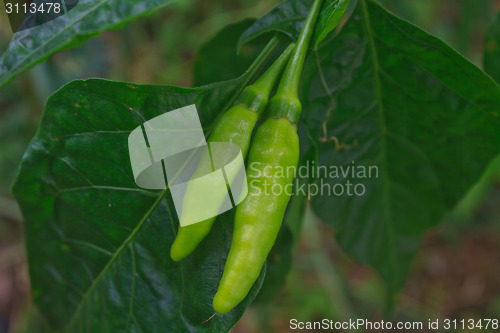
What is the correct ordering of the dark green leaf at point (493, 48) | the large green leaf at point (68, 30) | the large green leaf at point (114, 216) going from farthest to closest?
the dark green leaf at point (493, 48), the large green leaf at point (114, 216), the large green leaf at point (68, 30)

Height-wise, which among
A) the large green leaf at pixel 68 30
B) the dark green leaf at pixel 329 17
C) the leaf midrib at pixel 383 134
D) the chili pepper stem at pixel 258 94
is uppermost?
the large green leaf at pixel 68 30

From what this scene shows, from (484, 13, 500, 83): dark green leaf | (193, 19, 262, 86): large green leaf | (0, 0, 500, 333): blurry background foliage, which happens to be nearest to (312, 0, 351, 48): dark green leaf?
(193, 19, 262, 86): large green leaf

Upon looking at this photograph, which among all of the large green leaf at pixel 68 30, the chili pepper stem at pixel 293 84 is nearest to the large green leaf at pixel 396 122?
the chili pepper stem at pixel 293 84

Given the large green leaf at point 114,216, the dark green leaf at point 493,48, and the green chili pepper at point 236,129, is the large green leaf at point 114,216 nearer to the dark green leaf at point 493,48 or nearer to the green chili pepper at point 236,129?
the green chili pepper at point 236,129

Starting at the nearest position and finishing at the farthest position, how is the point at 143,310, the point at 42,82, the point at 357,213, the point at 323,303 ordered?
the point at 143,310
the point at 357,213
the point at 42,82
the point at 323,303

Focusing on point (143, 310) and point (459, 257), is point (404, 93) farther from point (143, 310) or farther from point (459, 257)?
point (459, 257)

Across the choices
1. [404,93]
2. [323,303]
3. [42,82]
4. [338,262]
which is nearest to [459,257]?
[338,262]

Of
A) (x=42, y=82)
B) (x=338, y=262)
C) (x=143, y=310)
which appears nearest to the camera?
(x=143, y=310)
